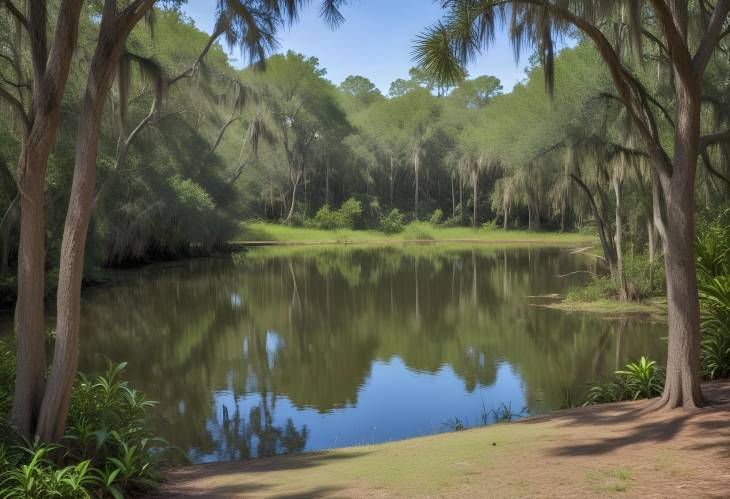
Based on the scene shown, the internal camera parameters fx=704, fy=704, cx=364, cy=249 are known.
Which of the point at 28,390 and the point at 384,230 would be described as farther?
the point at 384,230

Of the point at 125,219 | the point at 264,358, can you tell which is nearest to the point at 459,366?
the point at 264,358

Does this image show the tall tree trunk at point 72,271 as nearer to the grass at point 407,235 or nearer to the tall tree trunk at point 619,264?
the tall tree trunk at point 619,264

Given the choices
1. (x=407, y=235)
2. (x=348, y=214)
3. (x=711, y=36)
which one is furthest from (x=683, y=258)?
(x=348, y=214)

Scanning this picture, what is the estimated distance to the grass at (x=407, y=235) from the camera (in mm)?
49844

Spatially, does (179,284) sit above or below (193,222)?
below

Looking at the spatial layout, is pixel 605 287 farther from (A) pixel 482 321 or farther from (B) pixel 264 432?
(B) pixel 264 432

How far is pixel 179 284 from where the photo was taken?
2492cm

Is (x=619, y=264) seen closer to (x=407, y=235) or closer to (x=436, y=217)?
(x=407, y=235)

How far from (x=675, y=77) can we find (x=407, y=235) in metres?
47.8

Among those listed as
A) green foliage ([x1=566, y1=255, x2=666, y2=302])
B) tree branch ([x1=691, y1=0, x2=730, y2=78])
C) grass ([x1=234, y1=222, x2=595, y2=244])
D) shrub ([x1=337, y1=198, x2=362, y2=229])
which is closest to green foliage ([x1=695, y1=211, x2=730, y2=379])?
tree branch ([x1=691, y1=0, x2=730, y2=78])

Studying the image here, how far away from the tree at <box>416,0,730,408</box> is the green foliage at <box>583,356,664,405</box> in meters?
1.60

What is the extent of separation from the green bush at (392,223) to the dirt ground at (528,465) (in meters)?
48.1

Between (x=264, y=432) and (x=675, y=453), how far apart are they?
193 inches

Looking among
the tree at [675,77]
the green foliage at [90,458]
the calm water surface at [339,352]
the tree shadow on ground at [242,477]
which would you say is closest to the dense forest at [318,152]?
the tree at [675,77]
